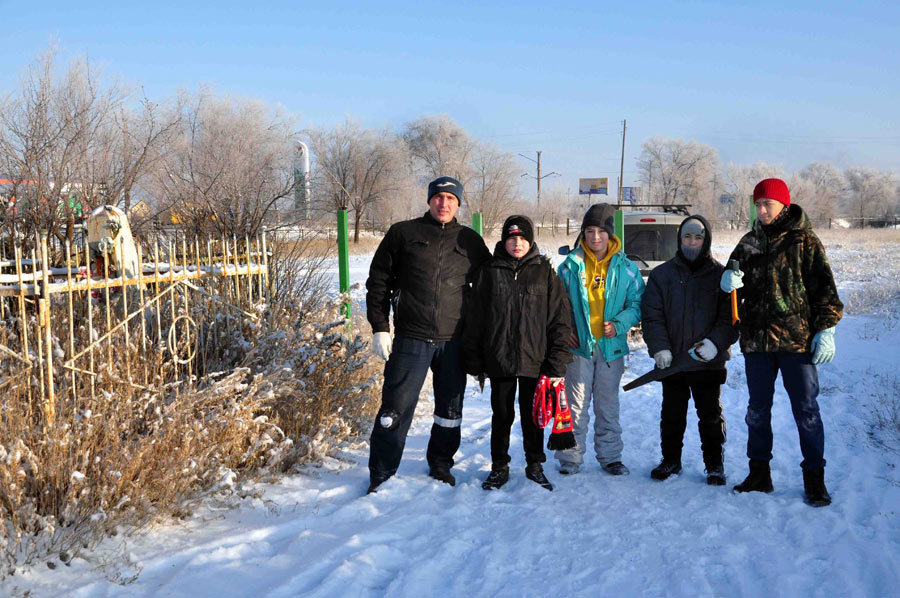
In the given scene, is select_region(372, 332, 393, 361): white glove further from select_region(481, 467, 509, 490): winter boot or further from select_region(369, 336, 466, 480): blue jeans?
select_region(481, 467, 509, 490): winter boot

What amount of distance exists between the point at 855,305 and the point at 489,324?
1033cm

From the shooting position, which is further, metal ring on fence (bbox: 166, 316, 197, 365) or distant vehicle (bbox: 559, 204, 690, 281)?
distant vehicle (bbox: 559, 204, 690, 281)

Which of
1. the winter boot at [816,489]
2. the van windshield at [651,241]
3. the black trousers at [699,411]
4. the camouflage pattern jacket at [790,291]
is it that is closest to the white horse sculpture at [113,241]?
the black trousers at [699,411]

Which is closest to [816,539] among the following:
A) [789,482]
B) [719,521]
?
[719,521]

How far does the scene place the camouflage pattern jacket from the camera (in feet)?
12.3

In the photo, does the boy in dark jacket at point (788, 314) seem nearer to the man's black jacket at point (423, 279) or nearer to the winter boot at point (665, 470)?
the winter boot at point (665, 470)

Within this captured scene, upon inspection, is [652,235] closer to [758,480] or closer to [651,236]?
[651,236]

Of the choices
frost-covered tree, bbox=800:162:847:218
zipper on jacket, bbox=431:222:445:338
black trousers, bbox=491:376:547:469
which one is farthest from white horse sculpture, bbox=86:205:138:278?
frost-covered tree, bbox=800:162:847:218

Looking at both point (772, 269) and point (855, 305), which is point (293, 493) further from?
point (855, 305)

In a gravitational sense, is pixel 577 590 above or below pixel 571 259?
below

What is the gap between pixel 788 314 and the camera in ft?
12.3

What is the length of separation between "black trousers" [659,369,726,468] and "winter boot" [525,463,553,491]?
2.69 feet

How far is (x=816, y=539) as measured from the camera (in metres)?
3.32

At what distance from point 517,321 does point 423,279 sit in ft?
2.01
